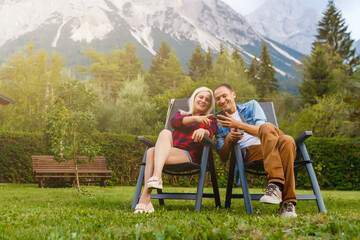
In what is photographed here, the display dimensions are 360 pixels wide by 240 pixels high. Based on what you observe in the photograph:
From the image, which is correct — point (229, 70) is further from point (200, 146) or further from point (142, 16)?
point (142, 16)

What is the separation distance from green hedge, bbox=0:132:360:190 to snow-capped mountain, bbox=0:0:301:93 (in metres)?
82.1

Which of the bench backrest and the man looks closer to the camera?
the man

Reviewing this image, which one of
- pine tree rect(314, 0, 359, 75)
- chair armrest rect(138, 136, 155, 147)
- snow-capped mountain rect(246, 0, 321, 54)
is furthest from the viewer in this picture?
snow-capped mountain rect(246, 0, 321, 54)

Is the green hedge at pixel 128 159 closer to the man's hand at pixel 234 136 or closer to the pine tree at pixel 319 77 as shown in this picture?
the man's hand at pixel 234 136

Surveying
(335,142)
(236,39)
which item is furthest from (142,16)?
(335,142)

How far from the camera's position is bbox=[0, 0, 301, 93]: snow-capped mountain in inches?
4149

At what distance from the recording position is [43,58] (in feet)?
100

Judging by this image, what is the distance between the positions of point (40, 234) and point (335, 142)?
462 inches

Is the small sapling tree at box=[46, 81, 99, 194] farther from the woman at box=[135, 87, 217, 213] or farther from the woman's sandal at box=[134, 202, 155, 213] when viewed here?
the woman's sandal at box=[134, 202, 155, 213]

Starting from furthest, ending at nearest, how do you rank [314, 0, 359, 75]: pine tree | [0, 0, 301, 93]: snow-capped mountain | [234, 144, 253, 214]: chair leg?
1. [0, 0, 301, 93]: snow-capped mountain
2. [314, 0, 359, 75]: pine tree
3. [234, 144, 253, 214]: chair leg

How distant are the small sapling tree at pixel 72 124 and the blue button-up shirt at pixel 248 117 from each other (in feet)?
11.8

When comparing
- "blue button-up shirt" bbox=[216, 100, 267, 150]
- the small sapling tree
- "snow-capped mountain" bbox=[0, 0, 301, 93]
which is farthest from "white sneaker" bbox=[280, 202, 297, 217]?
"snow-capped mountain" bbox=[0, 0, 301, 93]

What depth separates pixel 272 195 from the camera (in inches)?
123

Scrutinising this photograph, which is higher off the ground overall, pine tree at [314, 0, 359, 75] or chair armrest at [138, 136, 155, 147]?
pine tree at [314, 0, 359, 75]
